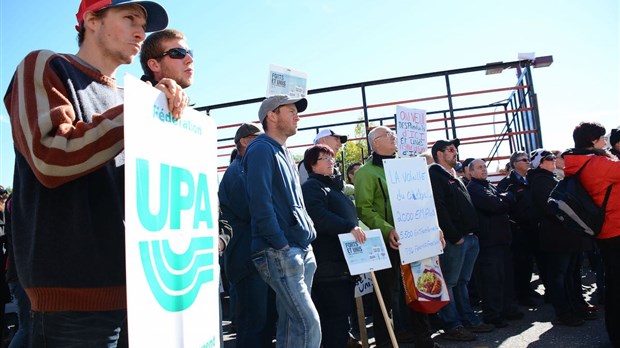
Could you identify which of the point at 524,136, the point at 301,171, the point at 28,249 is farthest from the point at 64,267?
the point at 524,136

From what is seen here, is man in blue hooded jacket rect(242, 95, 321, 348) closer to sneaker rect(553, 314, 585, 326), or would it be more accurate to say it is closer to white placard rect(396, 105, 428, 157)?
white placard rect(396, 105, 428, 157)

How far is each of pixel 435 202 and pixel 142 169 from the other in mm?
4451

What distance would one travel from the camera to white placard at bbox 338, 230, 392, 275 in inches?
155

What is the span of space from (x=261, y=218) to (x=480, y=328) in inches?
144

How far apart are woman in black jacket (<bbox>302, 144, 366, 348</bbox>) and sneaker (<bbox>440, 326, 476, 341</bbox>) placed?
1.76 metres

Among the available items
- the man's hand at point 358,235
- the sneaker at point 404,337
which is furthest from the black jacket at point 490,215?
the man's hand at point 358,235

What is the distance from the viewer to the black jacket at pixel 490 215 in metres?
5.91

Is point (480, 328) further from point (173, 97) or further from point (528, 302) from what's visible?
point (173, 97)

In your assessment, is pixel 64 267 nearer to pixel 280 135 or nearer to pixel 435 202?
pixel 280 135

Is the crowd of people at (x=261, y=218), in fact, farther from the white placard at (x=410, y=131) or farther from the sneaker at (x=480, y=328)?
the white placard at (x=410, y=131)

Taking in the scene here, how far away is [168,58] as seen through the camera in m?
2.18

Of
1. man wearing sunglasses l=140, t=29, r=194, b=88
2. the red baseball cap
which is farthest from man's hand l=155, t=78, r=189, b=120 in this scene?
man wearing sunglasses l=140, t=29, r=194, b=88

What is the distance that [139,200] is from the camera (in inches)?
54.8

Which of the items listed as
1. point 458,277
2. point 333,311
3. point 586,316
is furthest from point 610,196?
point 333,311
